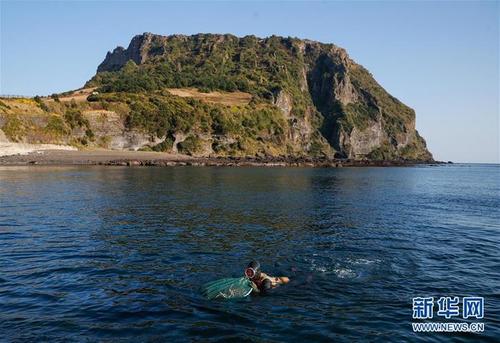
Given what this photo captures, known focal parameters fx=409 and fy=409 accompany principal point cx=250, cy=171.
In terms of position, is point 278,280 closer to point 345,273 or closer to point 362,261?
point 345,273

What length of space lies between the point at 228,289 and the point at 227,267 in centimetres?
435

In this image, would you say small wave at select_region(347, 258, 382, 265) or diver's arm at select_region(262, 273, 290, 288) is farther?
small wave at select_region(347, 258, 382, 265)

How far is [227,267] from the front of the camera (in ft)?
71.5

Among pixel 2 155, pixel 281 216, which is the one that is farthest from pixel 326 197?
pixel 2 155

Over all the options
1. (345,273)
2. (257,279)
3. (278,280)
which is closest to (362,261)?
(345,273)

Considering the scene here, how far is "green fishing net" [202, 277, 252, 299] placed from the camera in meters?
17.3

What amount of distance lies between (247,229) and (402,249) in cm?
1147

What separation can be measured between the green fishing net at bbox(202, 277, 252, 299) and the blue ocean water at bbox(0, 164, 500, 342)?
1.41ft

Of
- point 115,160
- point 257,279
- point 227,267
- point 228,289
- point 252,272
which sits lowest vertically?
point 227,267

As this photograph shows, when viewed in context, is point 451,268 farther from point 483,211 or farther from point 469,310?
point 483,211

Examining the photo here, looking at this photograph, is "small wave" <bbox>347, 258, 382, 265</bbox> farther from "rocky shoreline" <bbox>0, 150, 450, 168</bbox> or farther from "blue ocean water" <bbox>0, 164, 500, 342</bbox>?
"rocky shoreline" <bbox>0, 150, 450, 168</bbox>

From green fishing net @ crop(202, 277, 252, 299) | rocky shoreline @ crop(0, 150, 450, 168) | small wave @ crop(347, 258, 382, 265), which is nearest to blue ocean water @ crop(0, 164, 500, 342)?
small wave @ crop(347, 258, 382, 265)

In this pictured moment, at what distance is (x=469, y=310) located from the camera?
16.7 m

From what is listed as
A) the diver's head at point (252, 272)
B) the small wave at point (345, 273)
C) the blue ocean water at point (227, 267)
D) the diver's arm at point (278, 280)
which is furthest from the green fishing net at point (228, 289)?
the small wave at point (345, 273)
